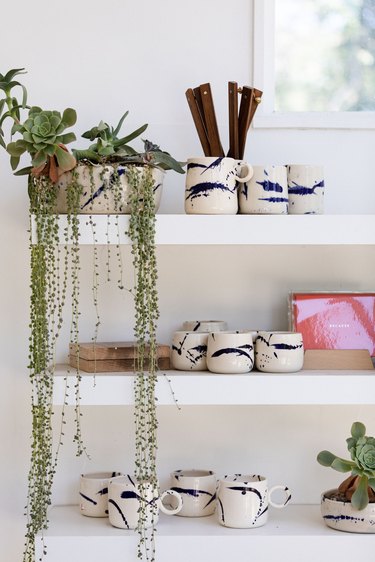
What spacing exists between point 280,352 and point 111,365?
0.33m

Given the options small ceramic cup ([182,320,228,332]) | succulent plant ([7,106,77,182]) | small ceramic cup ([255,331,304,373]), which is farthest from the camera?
small ceramic cup ([182,320,228,332])

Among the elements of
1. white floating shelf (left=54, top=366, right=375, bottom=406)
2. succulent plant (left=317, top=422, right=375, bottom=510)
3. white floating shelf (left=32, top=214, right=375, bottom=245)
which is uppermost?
white floating shelf (left=32, top=214, right=375, bottom=245)

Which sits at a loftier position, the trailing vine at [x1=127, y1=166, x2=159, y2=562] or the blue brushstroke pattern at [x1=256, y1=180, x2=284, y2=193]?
the blue brushstroke pattern at [x1=256, y1=180, x2=284, y2=193]

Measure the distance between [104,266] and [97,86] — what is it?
39cm

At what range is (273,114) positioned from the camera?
1.87 m

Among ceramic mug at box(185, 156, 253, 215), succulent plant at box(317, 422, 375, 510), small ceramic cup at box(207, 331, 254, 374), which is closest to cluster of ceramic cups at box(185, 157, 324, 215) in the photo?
ceramic mug at box(185, 156, 253, 215)

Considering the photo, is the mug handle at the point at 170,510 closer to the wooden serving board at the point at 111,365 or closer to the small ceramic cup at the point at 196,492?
the small ceramic cup at the point at 196,492

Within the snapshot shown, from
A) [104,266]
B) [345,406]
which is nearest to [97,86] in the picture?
[104,266]

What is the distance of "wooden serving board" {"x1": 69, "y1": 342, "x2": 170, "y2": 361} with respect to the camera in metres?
1.68

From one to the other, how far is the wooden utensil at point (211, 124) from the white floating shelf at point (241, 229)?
18 centimetres

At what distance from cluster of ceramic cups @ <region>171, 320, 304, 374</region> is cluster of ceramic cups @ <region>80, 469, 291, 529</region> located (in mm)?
224

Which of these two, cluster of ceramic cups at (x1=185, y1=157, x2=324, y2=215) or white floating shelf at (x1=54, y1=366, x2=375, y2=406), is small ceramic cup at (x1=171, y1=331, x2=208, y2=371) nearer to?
white floating shelf at (x1=54, y1=366, x2=375, y2=406)

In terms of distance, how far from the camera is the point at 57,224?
1.60 metres

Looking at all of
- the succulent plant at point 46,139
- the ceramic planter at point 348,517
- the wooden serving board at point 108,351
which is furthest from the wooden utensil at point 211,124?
the ceramic planter at point 348,517
